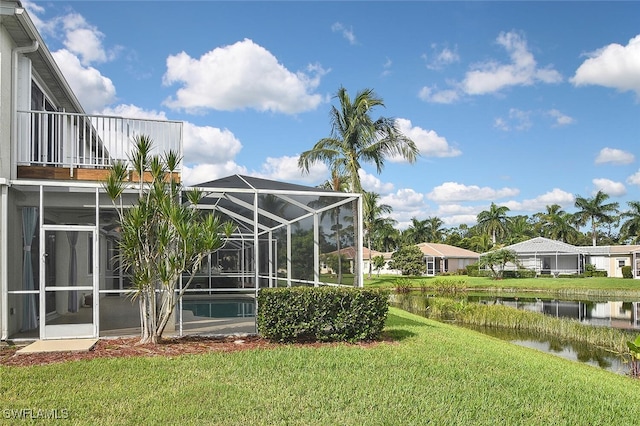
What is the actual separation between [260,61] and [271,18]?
4.00 ft

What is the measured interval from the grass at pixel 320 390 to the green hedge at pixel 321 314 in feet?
2.31

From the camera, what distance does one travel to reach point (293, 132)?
843 inches

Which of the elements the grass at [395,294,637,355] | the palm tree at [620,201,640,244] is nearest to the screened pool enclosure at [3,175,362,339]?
the grass at [395,294,637,355]

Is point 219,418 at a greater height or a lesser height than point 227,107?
lesser

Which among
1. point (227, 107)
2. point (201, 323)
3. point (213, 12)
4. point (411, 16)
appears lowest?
point (201, 323)

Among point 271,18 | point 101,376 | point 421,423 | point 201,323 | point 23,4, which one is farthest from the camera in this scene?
point 271,18

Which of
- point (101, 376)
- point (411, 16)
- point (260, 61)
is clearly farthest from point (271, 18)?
point (101, 376)

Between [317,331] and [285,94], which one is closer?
[317,331]

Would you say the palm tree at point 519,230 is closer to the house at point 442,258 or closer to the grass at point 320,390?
the house at point 442,258

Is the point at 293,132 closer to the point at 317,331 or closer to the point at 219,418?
the point at 317,331

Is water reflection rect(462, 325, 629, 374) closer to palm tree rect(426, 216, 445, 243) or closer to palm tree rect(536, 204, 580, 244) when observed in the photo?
palm tree rect(536, 204, 580, 244)

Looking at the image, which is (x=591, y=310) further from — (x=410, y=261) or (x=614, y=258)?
(x=614, y=258)

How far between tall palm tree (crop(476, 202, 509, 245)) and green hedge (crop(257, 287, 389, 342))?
58.8 meters

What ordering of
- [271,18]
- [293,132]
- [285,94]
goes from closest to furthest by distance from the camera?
[271,18]
[285,94]
[293,132]
